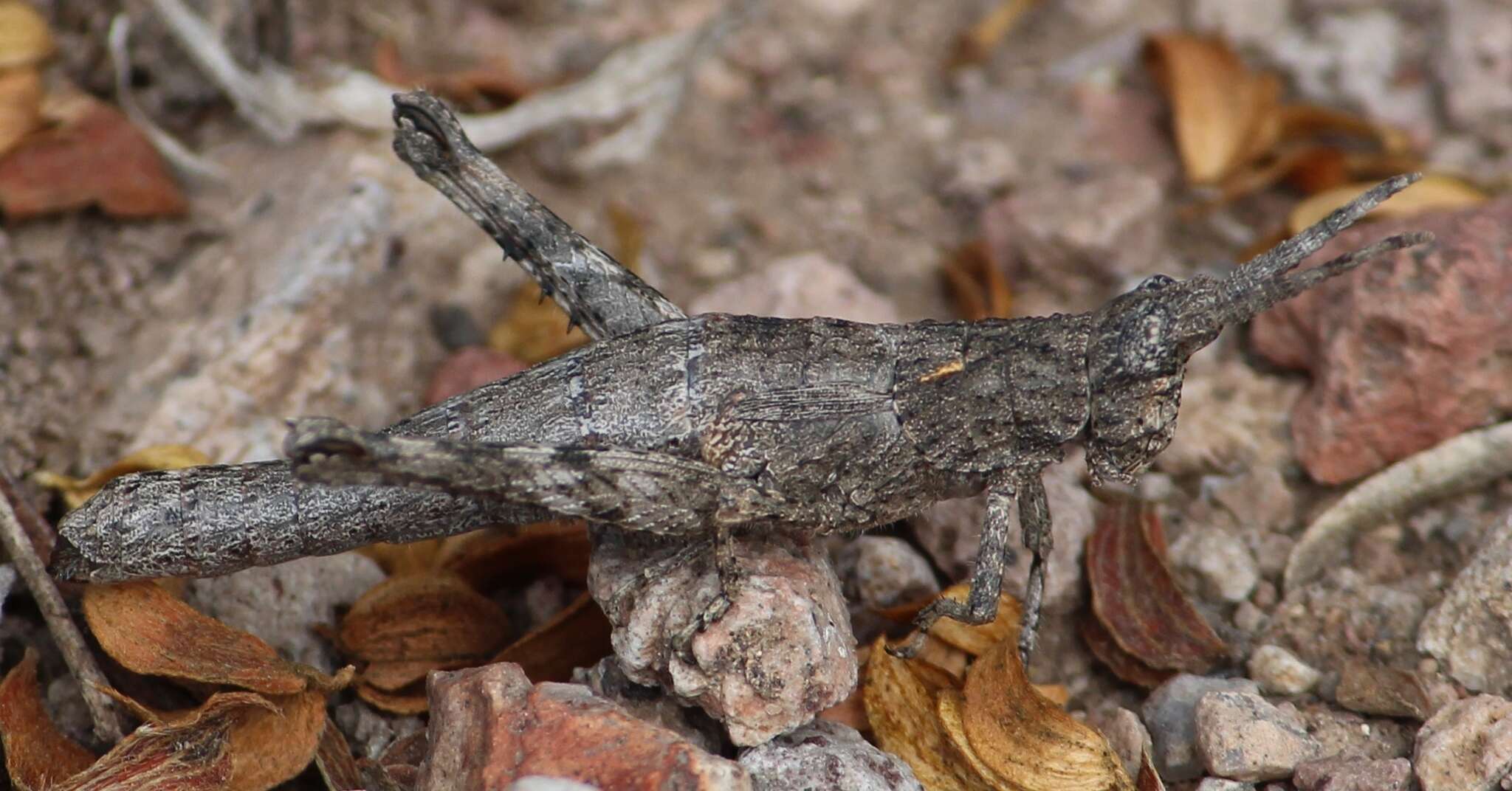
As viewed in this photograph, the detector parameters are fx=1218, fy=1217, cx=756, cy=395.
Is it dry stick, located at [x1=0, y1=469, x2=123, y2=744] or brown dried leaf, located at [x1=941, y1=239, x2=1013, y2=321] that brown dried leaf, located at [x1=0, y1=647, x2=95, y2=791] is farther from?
brown dried leaf, located at [x1=941, y1=239, x2=1013, y2=321]

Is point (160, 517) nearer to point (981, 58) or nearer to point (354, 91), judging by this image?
point (354, 91)

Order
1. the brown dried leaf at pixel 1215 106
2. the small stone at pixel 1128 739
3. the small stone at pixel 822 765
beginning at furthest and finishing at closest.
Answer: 1. the brown dried leaf at pixel 1215 106
2. the small stone at pixel 1128 739
3. the small stone at pixel 822 765

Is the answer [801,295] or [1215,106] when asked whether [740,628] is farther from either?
[1215,106]

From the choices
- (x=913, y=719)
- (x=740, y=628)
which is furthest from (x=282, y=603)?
(x=913, y=719)

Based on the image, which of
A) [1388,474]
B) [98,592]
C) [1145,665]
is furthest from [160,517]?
[1388,474]

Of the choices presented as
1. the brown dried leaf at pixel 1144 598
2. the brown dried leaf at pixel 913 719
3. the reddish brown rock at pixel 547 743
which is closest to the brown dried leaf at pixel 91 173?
the reddish brown rock at pixel 547 743

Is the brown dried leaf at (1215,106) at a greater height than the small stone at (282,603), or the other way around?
the brown dried leaf at (1215,106)

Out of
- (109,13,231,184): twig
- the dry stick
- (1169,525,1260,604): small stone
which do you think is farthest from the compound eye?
(109,13,231,184): twig

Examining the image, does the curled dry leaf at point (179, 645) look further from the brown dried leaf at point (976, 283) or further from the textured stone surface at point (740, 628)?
the brown dried leaf at point (976, 283)
